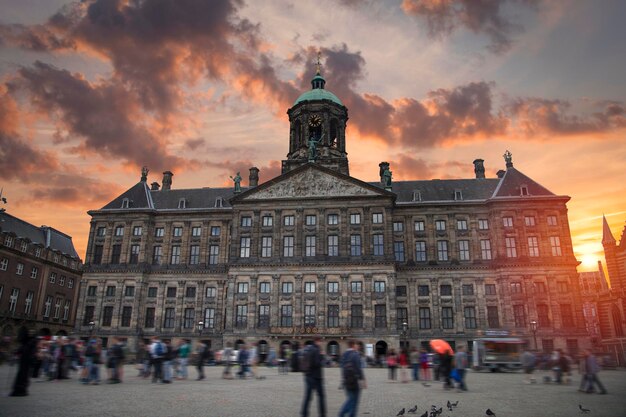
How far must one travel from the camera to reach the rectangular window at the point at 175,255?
2537 inches

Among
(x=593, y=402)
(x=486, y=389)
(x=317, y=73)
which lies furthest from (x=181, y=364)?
(x=317, y=73)

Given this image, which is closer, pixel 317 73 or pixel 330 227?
pixel 330 227

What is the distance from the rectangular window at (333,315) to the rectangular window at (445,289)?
13277mm

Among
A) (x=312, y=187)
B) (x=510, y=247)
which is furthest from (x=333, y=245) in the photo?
(x=510, y=247)

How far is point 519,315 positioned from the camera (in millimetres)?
55750

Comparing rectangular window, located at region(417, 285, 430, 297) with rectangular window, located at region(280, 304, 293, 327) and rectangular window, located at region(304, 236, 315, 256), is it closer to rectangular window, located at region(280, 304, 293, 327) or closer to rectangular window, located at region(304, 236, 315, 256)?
rectangular window, located at region(304, 236, 315, 256)

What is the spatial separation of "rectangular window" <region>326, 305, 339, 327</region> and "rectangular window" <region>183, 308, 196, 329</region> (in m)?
18.5

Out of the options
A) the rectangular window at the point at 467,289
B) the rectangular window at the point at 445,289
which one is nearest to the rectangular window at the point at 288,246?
the rectangular window at the point at 445,289

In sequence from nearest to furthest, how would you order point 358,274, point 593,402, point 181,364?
point 593,402 → point 181,364 → point 358,274

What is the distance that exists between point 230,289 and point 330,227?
46.4ft

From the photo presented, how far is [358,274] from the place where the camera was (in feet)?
181

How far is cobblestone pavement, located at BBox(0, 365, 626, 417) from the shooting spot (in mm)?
13961

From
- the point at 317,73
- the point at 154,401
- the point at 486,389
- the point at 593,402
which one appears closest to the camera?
the point at 154,401

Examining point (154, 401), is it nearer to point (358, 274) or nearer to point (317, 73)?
point (358, 274)
